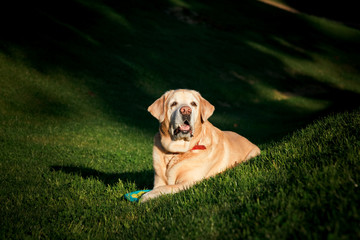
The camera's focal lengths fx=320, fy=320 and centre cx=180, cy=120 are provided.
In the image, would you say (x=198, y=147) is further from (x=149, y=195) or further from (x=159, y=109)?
(x=149, y=195)

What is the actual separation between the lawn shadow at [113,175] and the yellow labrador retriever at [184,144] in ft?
3.56

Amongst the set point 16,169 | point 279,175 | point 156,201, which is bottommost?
point 16,169

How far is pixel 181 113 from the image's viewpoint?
196 inches

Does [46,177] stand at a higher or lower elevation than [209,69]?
higher

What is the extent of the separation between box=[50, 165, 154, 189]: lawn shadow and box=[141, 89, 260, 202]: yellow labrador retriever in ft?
3.56

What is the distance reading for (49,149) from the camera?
28.0 ft

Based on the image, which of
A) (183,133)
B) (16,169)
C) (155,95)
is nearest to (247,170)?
(183,133)

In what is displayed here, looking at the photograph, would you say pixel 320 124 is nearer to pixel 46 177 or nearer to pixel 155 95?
pixel 46 177

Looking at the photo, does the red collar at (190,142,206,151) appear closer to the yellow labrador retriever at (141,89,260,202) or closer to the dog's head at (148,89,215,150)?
the yellow labrador retriever at (141,89,260,202)

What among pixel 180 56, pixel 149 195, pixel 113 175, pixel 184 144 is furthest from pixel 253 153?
pixel 180 56

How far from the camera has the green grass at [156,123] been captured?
11.1 ft

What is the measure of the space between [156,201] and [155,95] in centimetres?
1449

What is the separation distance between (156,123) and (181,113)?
32.4ft

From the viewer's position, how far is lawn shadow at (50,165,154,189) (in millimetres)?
6316
